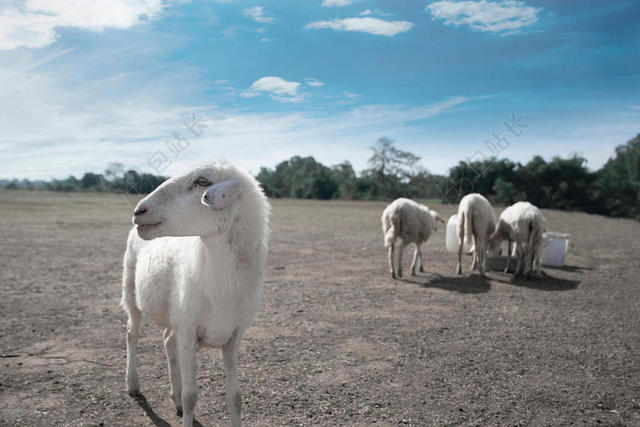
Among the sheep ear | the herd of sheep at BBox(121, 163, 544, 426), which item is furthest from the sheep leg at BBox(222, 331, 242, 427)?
the sheep ear

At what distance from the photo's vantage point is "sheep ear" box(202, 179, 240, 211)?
294cm

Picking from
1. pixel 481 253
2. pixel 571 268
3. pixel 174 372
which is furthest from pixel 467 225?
pixel 174 372

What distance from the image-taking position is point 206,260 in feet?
11.3

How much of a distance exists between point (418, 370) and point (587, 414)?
1.98 meters

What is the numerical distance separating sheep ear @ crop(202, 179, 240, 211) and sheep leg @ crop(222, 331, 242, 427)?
1321mm

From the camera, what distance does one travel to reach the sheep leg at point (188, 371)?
3453 mm

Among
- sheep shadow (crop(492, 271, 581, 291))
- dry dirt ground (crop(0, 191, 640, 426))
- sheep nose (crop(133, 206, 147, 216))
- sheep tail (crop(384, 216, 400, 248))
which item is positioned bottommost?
dry dirt ground (crop(0, 191, 640, 426))

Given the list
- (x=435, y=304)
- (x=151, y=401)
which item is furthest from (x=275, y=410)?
(x=435, y=304)

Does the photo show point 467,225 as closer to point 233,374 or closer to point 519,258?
point 519,258

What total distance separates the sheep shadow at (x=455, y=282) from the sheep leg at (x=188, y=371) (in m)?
7.81

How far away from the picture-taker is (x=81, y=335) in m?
6.53

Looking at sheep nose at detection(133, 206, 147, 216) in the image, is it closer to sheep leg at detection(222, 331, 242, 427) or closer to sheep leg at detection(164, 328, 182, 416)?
sheep leg at detection(222, 331, 242, 427)

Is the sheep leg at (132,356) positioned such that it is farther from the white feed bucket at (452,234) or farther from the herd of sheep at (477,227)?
the white feed bucket at (452,234)

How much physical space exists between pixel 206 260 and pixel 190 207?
1.90 feet
